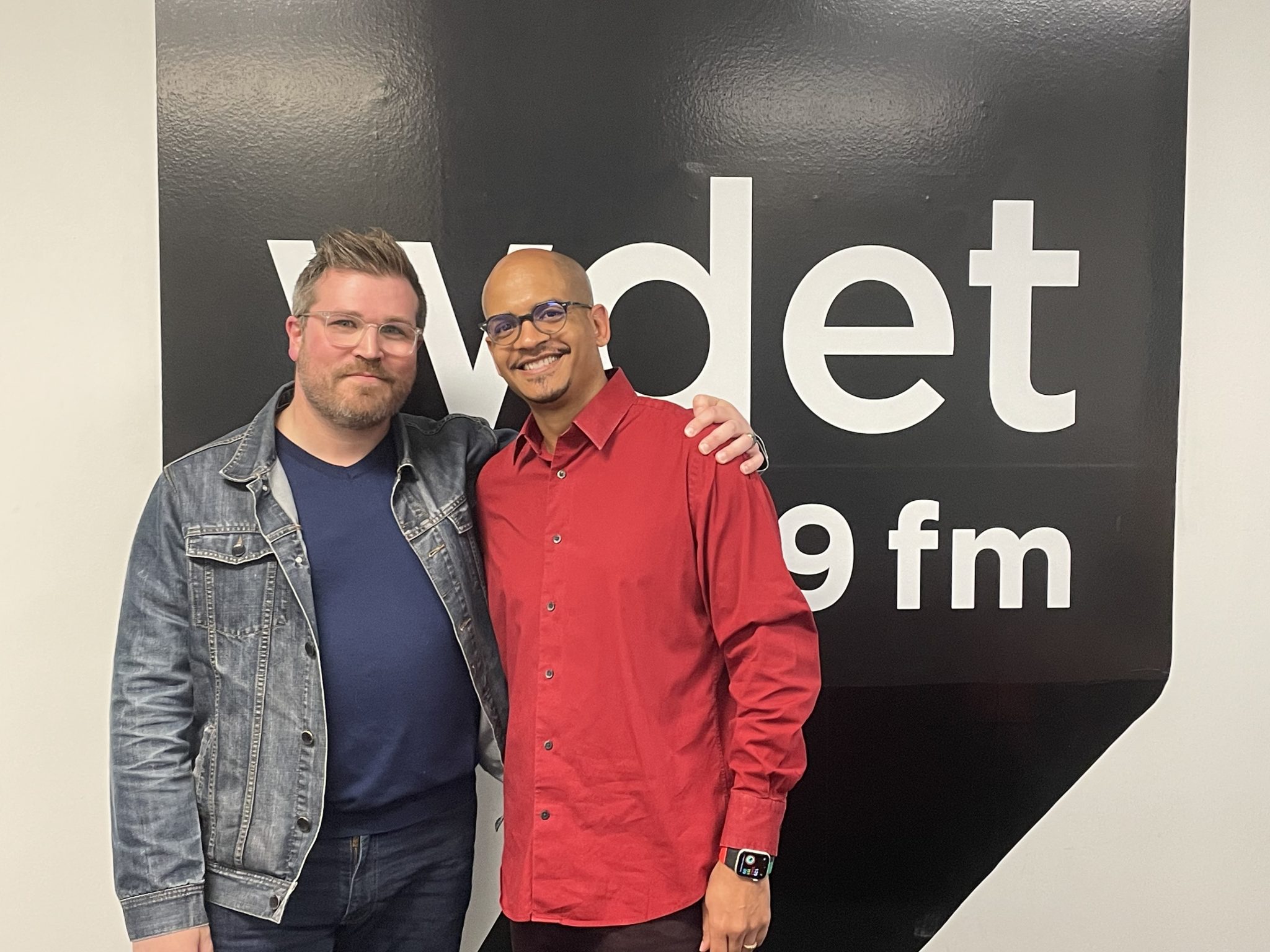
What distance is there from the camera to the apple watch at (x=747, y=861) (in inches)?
61.0

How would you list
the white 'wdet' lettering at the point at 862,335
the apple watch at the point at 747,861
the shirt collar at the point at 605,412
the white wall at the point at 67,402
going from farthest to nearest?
the white 'wdet' lettering at the point at 862,335 → the white wall at the point at 67,402 → the shirt collar at the point at 605,412 → the apple watch at the point at 747,861

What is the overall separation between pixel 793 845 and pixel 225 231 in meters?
1.92

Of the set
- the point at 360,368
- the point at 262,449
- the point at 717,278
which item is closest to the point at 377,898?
the point at 262,449

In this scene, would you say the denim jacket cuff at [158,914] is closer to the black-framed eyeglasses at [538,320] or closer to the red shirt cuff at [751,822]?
the red shirt cuff at [751,822]

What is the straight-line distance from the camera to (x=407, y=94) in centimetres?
220

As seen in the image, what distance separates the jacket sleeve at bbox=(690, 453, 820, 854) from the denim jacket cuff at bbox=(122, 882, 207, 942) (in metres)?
0.88

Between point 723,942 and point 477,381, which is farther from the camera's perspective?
point 477,381

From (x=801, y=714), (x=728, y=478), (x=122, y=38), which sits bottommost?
(x=801, y=714)

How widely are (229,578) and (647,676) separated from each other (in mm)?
714

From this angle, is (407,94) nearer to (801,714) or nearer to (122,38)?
(122,38)

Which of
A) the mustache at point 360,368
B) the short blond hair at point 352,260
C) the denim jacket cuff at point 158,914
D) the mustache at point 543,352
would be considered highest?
the short blond hair at point 352,260

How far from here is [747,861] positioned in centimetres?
155

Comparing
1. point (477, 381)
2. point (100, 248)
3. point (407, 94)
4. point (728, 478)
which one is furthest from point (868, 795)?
point (100, 248)

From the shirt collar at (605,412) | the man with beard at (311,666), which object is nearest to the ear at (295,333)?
the man with beard at (311,666)
